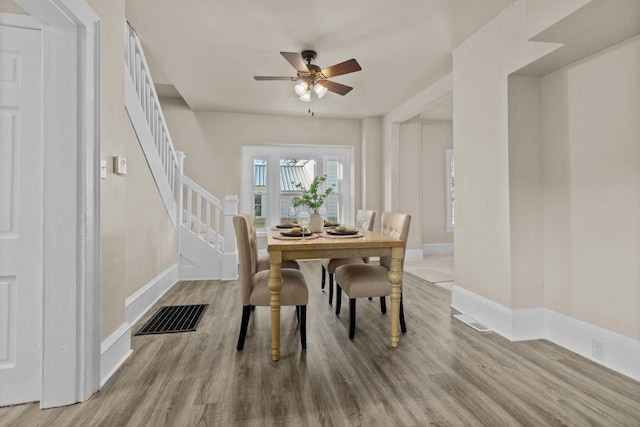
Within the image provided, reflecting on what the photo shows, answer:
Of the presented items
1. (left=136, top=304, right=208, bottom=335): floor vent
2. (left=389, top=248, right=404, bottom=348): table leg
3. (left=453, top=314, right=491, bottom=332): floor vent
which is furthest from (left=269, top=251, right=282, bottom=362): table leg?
(left=453, top=314, right=491, bottom=332): floor vent

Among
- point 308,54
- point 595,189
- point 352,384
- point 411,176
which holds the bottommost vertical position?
point 352,384

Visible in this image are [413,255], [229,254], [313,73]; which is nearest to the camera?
[313,73]

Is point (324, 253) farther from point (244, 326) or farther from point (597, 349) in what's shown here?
point (597, 349)

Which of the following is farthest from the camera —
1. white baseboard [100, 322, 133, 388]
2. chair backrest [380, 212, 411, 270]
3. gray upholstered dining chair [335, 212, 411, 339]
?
chair backrest [380, 212, 411, 270]

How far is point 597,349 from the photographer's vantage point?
2.14m

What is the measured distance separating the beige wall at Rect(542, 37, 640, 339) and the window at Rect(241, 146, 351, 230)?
13.5 ft

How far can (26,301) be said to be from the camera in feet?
5.45

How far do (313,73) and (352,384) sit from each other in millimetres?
2741

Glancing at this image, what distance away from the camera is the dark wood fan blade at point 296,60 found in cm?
276

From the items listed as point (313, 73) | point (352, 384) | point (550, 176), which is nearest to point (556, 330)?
point (550, 176)

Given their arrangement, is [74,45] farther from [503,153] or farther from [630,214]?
[630,214]

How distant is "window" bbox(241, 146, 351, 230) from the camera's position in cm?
611

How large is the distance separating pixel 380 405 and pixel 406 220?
1477mm

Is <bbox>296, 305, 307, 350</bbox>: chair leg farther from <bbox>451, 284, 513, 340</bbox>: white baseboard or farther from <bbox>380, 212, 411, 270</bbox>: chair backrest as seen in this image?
<bbox>451, 284, 513, 340</bbox>: white baseboard
